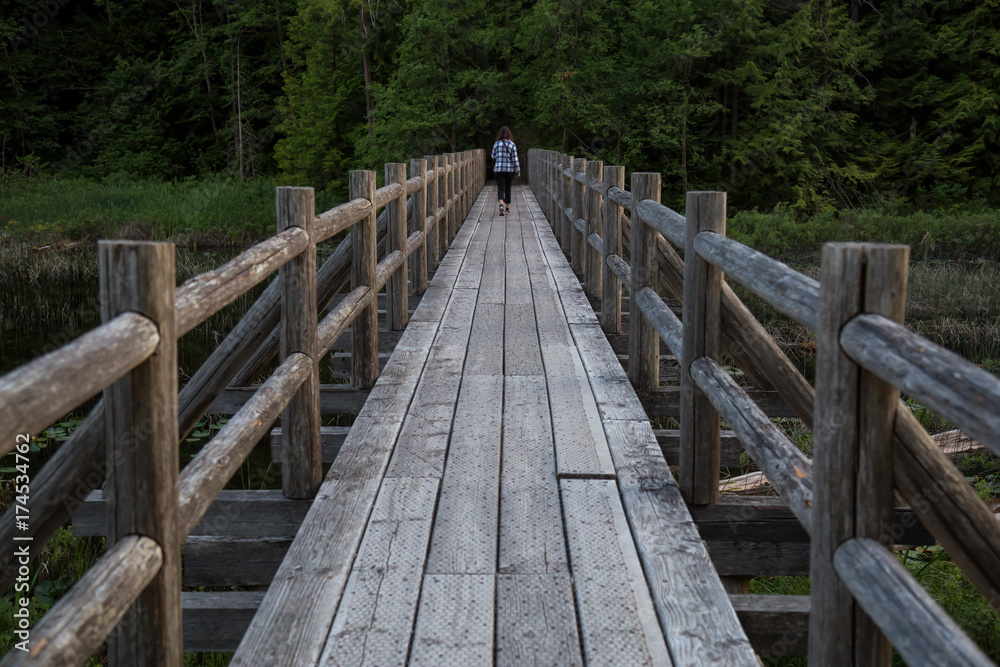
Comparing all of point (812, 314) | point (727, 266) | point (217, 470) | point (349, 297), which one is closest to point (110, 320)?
point (217, 470)

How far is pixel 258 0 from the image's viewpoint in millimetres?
41844

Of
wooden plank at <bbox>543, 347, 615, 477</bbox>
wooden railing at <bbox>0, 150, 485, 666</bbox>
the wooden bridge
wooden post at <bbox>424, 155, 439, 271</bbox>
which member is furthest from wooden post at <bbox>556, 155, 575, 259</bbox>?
wooden railing at <bbox>0, 150, 485, 666</bbox>

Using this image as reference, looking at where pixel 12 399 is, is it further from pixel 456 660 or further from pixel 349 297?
pixel 349 297

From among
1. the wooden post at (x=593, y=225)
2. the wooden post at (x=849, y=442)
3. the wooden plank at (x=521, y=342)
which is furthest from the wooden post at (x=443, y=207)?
the wooden post at (x=849, y=442)

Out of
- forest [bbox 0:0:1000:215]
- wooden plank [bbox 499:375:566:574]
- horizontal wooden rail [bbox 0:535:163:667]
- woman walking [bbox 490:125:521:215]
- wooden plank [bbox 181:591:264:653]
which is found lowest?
wooden plank [bbox 181:591:264:653]

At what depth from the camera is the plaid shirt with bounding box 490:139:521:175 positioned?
15953 millimetres

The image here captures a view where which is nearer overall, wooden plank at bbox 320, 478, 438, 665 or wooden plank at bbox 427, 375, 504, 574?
wooden plank at bbox 320, 478, 438, 665

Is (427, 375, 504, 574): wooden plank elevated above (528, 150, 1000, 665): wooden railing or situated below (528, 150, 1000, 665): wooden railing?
below

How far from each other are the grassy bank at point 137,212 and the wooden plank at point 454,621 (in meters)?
21.6

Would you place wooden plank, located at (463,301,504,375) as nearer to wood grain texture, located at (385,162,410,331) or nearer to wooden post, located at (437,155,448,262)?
wood grain texture, located at (385,162,410,331)

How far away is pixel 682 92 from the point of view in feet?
99.0

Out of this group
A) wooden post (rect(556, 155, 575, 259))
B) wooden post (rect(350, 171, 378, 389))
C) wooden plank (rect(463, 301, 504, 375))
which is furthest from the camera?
wooden post (rect(556, 155, 575, 259))

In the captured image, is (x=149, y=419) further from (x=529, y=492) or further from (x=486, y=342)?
(x=486, y=342)

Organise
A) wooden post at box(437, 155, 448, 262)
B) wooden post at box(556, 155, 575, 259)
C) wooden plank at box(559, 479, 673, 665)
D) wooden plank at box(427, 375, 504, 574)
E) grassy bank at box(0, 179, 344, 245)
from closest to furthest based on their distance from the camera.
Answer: wooden plank at box(559, 479, 673, 665), wooden plank at box(427, 375, 504, 574), wooden post at box(437, 155, 448, 262), wooden post at box(556, 155, 575, 259), grassy bank at box(0, 179, 344, 245)
